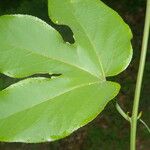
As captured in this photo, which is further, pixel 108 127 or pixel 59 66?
pixel 108 127

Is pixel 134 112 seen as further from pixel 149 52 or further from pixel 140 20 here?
pixel 140 20

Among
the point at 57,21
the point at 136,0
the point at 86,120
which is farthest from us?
the point at 136,0

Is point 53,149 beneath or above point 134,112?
beneath

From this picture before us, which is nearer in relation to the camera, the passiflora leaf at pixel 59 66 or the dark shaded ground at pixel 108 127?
the passiflora leaf at pixel 59 66

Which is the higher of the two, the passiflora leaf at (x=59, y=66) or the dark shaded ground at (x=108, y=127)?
the passiflora leaf at (x=59, y=66)

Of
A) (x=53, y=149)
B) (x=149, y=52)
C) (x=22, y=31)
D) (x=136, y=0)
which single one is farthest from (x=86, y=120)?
(x=136, y=0)

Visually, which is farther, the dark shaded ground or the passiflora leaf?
the dark shaded ground

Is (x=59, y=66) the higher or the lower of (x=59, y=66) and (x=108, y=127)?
the higher

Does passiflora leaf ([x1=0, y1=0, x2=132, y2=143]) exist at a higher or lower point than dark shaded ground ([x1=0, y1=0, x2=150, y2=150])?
higher
